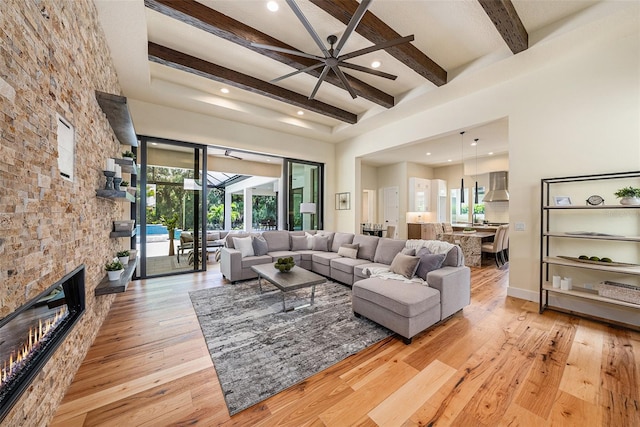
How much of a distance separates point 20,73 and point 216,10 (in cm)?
219

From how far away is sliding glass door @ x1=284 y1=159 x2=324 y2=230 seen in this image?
632cm

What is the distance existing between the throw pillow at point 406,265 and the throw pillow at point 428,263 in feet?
0.21

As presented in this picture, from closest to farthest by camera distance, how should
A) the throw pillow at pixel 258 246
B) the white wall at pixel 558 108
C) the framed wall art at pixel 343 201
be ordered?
the white wall at pixel 558 108 → the throw pillow at pixel 258 246 → the framed wall art at pixel 343 201

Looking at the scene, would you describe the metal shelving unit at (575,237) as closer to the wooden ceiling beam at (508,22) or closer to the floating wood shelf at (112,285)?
the wooden ceiling beam at (508,22)

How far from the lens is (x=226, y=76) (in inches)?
148

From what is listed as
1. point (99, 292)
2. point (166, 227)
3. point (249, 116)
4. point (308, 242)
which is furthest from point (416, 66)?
point (166, 227)

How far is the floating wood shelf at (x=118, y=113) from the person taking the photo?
240 centimetres

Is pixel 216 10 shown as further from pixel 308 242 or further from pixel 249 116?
pixel 308 242

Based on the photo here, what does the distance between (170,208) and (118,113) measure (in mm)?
2476

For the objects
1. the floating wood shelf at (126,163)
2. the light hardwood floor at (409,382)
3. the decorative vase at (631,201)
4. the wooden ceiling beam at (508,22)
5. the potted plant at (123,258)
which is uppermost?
the wooden ceiling beam at (508,22)

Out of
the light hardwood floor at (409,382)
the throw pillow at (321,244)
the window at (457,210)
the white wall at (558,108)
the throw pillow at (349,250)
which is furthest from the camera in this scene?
the window at (457,210)

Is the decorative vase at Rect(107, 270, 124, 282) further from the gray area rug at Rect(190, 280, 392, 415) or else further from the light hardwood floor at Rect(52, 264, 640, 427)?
the gray area rug at Rect(190, 280, 392, 415)

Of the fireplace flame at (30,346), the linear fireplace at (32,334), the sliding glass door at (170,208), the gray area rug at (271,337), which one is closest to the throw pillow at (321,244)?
the gray area rug at (271,337)

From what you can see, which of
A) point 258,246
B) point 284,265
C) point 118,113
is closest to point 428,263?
point 284,265
